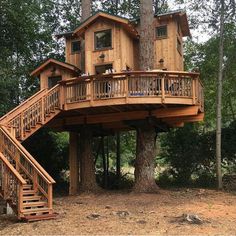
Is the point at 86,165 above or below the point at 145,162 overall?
below

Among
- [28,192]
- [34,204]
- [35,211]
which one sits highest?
[28,192]

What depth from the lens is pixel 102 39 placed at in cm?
1980

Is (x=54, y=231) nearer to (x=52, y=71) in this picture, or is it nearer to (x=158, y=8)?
(x=52, y=71)

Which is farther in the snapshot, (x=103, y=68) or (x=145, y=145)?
(x=103, y=68)

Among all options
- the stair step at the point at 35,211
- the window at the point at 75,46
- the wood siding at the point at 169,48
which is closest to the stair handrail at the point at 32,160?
the stair step at the point at 35,211

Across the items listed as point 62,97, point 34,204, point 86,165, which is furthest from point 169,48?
point 34,204

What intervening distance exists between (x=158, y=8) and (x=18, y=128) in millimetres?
18090

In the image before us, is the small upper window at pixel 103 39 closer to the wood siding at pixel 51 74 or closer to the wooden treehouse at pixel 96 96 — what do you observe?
the wooden treehouse at pixel 96 96

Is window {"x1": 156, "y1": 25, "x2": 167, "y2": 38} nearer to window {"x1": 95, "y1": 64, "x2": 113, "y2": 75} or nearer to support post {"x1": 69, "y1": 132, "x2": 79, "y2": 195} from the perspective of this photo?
window {"x1": 95, "y1": 64, "x2": 113, "y2": 75}

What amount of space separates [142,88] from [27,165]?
5.31m

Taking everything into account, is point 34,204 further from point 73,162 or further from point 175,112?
point 73,162

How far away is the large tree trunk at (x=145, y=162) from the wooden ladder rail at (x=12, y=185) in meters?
6.89

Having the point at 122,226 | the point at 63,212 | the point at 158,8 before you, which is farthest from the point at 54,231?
the point at 158,8

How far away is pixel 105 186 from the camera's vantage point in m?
24.8
